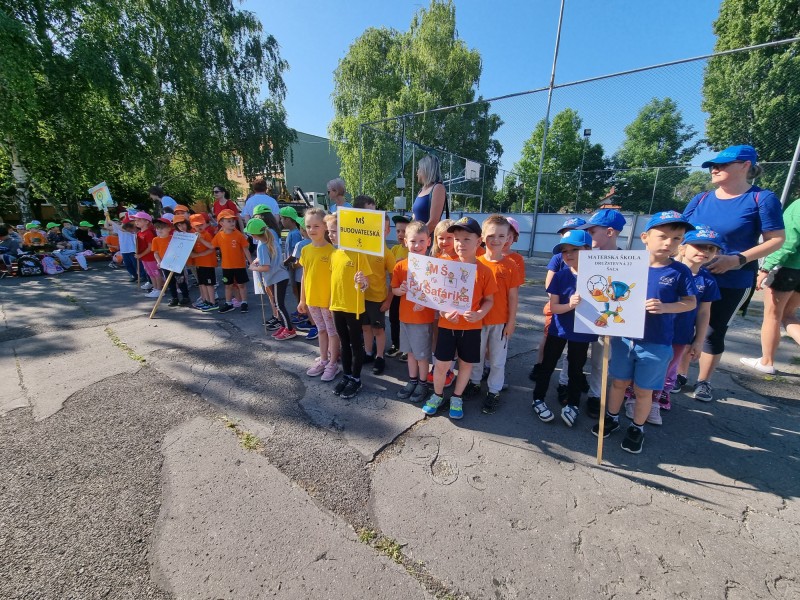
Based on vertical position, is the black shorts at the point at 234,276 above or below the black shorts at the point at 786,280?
below

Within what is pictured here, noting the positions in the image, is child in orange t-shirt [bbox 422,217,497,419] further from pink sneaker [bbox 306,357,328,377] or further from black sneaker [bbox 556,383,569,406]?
pink sneaker [bbox 306,357,328,377]

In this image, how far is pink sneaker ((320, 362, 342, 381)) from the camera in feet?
12.0

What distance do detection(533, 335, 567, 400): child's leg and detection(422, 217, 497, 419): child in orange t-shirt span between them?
0.63 meters

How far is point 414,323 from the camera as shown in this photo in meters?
3.24

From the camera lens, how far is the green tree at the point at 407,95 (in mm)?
19625

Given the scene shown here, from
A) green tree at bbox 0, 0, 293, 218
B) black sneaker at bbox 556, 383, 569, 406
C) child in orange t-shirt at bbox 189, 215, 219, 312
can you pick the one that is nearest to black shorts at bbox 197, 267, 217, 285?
child in orange t-shirt at bbox 189, 215, 219, 312

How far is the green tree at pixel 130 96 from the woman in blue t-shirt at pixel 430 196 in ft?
40.6

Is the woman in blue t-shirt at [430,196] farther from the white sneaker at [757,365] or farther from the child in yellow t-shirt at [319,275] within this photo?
the white sneaker at [757,365]

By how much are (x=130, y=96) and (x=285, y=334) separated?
14.5 m

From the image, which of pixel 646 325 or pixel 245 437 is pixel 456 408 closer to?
pixel 646 325

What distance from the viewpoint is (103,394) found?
3.36 m

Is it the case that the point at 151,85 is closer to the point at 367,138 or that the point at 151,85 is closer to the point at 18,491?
the point at 367,138

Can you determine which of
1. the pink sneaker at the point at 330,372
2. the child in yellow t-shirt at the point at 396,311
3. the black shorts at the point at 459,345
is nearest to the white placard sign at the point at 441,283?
the black shorts at the point at 459,345

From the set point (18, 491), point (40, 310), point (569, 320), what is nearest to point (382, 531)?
point (569, 320)
